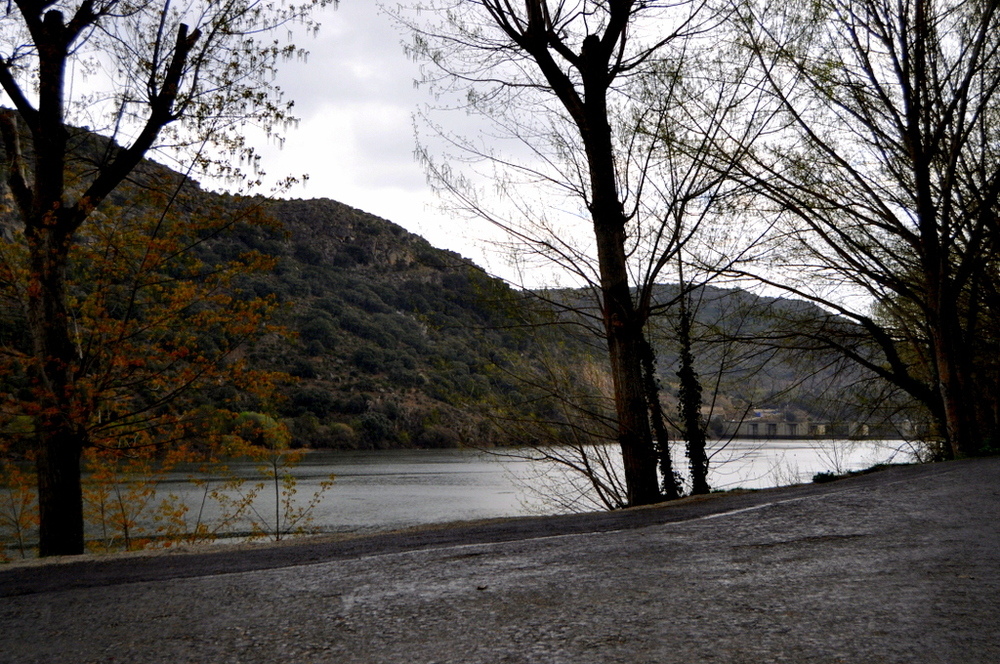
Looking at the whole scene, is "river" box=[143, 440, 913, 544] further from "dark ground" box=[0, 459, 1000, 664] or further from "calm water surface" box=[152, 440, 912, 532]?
"dark ground" box=[0, 459, 1000, 664]

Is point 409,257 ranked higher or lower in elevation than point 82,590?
higher

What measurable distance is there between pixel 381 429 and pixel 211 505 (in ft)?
118

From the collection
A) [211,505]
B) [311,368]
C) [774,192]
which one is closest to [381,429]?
[311,368]

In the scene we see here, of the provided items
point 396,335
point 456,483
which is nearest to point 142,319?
point 456,483

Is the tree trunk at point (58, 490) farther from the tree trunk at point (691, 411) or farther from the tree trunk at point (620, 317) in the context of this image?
the tree trunk at point (691, 411)

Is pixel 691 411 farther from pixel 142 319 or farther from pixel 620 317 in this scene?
pixel 142 319

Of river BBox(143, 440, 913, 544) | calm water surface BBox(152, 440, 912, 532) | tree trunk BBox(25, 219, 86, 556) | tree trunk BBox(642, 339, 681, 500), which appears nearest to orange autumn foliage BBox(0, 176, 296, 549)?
tree trunk BBox(25, 219, 86, 556)

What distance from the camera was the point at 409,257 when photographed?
12.7m

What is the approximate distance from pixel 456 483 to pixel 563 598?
3778cm

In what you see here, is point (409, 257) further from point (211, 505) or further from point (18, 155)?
point (211, 505)

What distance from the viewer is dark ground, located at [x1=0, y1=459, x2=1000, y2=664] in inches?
100

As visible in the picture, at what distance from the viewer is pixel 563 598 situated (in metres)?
3.21

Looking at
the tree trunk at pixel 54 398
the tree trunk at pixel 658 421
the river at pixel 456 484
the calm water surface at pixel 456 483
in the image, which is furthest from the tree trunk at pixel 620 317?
the tree trunk at pixel 54 398

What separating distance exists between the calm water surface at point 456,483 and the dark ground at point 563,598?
10.1 metres
